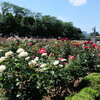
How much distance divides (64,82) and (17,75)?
976mm

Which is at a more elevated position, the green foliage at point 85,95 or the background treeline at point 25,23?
the background treeline at point 25,23

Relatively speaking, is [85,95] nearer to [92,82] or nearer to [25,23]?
[92,82]

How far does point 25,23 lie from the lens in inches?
1512

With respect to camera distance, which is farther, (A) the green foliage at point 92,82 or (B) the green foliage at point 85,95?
(A) the green foliage at point 92,82

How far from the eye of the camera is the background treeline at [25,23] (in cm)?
3572

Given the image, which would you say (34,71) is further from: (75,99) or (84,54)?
(84,54)

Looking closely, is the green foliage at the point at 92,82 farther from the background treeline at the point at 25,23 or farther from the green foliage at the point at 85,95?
the background treeline at the point at 25,23

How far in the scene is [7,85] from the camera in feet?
6.12

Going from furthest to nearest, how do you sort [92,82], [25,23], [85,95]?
[25,23] → [92,82] → [85,95]

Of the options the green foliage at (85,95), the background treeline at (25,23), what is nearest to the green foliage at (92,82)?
the green foliage at (85,95)

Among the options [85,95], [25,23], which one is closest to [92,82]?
[85,95]

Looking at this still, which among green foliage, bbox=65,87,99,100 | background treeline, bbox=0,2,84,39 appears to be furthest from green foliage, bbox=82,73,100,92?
background treeline, bbox=0,2,84,39

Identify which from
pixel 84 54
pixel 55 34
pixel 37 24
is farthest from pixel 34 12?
pixel 84 54

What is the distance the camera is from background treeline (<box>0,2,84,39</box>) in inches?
1406
